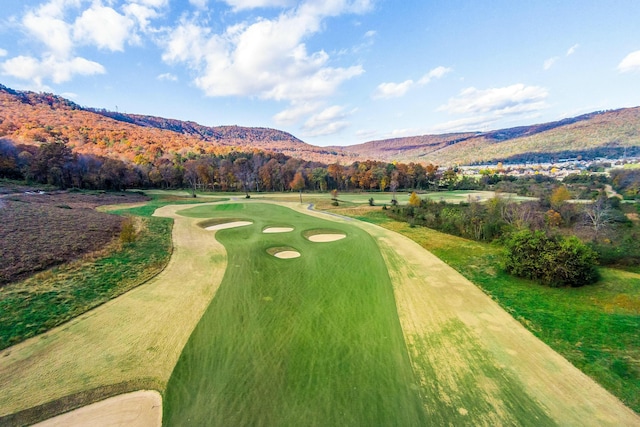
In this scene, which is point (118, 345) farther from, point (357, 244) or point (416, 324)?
point (357, 244)

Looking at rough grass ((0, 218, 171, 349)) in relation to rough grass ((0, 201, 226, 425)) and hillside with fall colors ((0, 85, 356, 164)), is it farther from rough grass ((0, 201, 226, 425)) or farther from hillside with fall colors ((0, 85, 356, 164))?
hillside with fall colors ((0, 85, 356, 164))

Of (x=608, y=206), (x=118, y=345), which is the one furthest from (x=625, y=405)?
(x=608, y=206)

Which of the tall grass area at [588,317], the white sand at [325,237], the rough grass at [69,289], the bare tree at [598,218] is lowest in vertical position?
the bare tree at [598,218]

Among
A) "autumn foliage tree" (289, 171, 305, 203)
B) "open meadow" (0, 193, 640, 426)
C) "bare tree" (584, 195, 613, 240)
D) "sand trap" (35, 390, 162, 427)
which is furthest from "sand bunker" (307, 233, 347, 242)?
"autumn foliage tree" (289, 171, 305, 203)

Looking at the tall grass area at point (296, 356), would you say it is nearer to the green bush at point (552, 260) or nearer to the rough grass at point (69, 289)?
the rough grass at point (69, 289)

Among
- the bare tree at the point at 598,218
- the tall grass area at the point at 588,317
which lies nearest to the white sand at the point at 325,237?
the tall grass area at the point at 588,317

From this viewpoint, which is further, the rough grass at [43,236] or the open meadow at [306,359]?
the rough grass at [43,236]
